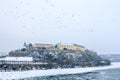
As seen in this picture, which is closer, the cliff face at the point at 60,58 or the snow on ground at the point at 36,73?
the snow on ground at the point at 36,73

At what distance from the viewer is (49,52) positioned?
Result: 110000 mm

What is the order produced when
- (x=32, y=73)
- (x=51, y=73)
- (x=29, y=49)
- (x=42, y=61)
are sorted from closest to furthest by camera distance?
1. (x=32, y=73)
2. (x=51, y=73)
3. (x=42, y=61)
4. (x=29, y=49)

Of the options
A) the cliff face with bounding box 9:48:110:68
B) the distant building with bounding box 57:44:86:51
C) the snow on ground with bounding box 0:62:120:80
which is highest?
the distant building with bounding box 57:44:86:51

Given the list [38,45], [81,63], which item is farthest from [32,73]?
[38,45]

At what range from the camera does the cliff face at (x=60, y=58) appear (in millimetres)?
98162

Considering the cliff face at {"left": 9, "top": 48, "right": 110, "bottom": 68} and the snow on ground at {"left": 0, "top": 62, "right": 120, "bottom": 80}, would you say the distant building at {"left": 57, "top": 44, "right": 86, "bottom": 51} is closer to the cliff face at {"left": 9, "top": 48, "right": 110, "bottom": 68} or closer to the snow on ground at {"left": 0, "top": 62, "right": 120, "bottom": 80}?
the cliff face at {"left": 9, "top": 48, "right": 110, "bottom": 68}

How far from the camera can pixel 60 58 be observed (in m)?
104

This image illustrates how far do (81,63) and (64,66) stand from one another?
1008 centimetres

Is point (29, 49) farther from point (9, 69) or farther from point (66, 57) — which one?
point (9, 69)

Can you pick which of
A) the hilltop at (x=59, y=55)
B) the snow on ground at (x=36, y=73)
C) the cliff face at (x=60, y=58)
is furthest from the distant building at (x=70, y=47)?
the snow on ground at (x=36, y=73)

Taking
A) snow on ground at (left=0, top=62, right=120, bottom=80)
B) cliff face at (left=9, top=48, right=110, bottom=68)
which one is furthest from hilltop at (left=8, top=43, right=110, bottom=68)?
snow on ground at (left=0, top=62, right=120, bottom=80)

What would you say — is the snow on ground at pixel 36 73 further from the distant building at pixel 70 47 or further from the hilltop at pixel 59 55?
the distant building at pixel 70 47

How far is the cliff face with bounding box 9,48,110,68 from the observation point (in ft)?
322

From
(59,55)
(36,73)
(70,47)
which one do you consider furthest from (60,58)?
(70,47)
